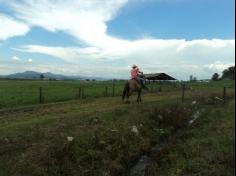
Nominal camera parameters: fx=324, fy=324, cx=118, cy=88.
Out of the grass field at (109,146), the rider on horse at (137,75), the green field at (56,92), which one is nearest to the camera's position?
the grass field at (109,146)

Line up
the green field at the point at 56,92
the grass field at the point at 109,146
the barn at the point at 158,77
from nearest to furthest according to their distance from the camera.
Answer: the grass field at the point at 109,146, the green field at the point at 56,92, the barn at the point at 158,77

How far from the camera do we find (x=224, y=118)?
16.2 m

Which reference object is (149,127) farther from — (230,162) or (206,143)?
(230,162)

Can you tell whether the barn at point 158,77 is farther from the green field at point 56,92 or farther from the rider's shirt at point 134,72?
the rider's shirt at point 134,72

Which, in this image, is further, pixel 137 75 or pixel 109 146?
pixel 137 75

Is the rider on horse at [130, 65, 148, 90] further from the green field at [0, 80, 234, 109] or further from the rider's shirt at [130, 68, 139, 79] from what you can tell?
the green field at [0, 80, 234, 109]

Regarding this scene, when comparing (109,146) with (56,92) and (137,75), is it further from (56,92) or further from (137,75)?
(56,92)

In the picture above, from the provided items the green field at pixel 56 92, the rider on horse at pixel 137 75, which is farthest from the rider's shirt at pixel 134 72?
the green field at pixel 56 92

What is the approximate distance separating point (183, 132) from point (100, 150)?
4.60 metres

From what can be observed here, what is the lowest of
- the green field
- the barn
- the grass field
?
the grass field

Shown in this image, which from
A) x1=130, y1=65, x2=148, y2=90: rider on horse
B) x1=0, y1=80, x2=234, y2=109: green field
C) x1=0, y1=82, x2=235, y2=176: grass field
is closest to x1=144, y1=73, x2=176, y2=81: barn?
x1=0, y1=80, x2=234, y2=109: green field

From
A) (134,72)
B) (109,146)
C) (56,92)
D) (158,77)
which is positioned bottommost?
(109,146)

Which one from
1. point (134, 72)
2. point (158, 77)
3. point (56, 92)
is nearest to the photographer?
point (134, 72)

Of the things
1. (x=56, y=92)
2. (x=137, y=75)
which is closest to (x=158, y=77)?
(x=56, y=92)
